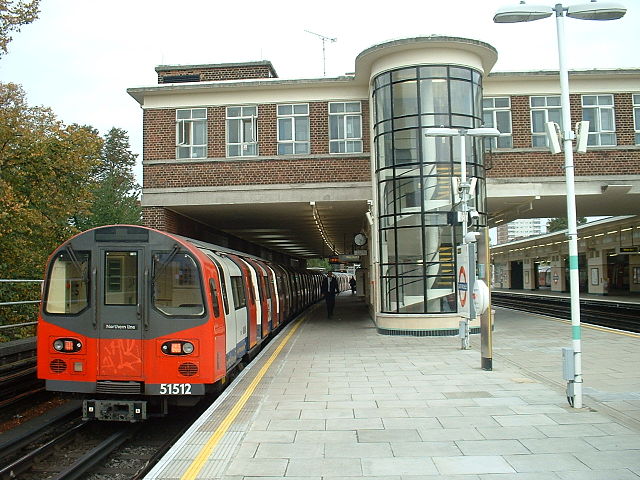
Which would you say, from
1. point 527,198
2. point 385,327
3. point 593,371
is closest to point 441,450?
point 593,371

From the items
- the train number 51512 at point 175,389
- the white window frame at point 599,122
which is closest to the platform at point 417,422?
the train number 51512 at point 175,389

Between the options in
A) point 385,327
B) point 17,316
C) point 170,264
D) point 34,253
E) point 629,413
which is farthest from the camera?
point 385,327

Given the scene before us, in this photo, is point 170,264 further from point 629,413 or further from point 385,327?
point 385,327

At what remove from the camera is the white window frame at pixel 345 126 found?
18.6 metres

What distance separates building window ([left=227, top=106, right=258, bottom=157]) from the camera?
18.6 meters

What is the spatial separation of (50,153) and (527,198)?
13932 millimetres

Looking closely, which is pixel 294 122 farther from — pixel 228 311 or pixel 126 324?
pixel 126 324

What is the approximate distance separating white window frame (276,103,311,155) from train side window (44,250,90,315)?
37.6 ft

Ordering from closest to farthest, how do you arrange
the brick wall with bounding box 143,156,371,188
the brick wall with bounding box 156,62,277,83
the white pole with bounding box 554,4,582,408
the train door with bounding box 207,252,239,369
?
the white pole with bounding box 554,4,582,408 < the train door with bounding box 207,252,239,369 < the brick wall with bounding box 143,156,371,188 < the brick wall with bounding box 156,62,277,83

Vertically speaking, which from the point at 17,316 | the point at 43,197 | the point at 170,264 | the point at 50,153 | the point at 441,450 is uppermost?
the point at 50,153

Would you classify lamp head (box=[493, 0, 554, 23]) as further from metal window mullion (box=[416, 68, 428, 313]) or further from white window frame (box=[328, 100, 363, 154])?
white window frame (box=[328, 100, 363, 154])

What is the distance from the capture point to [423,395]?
27.2 feet

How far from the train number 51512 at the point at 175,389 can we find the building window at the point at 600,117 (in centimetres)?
1618

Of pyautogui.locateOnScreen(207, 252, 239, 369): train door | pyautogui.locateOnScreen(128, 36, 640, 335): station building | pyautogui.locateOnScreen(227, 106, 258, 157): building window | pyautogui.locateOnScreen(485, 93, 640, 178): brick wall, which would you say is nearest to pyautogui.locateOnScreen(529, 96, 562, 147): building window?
pyautogui.locateOnScreen(128, 36, 640, 335): station building
